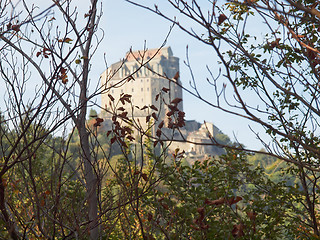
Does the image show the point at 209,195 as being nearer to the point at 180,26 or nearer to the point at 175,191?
the point at 175,191

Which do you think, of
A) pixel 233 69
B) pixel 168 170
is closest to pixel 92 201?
pixel 168 170

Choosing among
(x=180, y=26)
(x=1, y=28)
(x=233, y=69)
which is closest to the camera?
(x=180, y=26)

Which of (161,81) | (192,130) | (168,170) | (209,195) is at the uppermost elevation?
(161,81)

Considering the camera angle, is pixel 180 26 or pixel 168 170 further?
pixel 168 170

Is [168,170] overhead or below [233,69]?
below

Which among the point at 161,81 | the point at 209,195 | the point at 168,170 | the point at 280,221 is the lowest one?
the point at 280,221

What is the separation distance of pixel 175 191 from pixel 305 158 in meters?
1.91

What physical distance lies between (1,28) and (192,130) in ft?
316

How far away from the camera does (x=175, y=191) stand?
18.6ft

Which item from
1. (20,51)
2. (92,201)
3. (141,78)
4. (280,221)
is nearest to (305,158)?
(280,221)

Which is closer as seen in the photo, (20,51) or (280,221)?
(20,51)

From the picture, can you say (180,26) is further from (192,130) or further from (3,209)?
(192,130)

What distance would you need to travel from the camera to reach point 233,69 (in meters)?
5.73

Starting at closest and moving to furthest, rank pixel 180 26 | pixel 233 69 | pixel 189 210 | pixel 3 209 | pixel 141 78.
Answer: pixel 180 26, pixel 3 209, pixel 189 210, pixel 233 69, pixel 141 78
